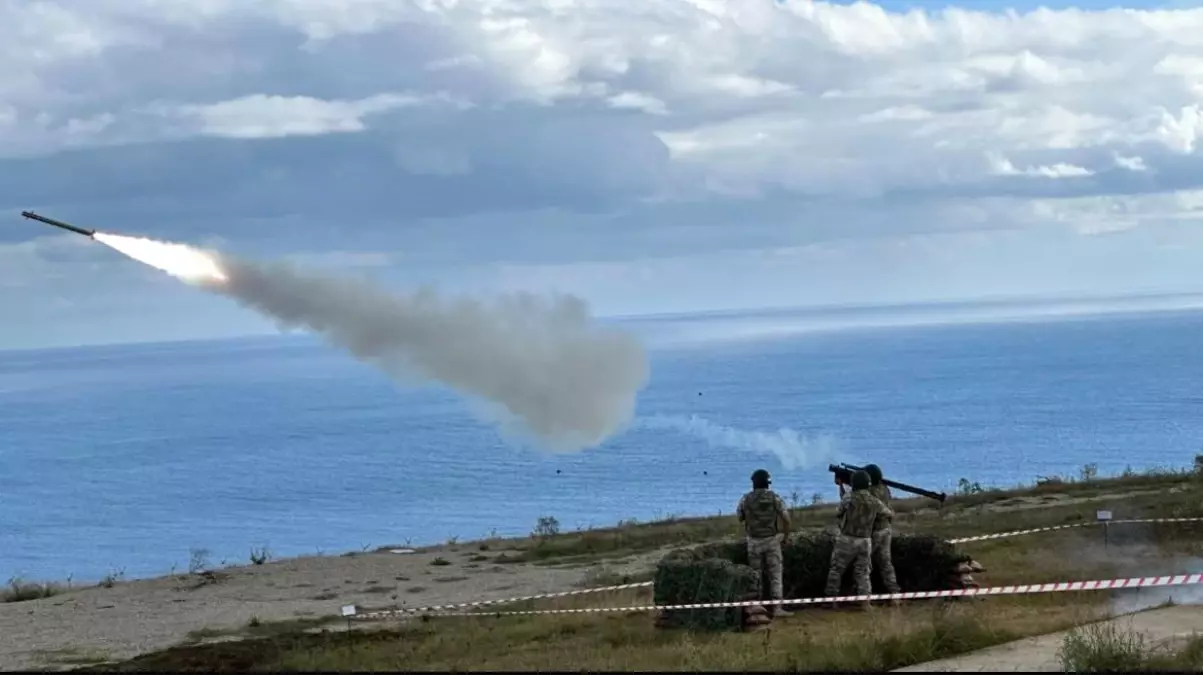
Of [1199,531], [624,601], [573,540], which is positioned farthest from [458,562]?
[1199,531]

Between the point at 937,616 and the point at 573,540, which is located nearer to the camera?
the point at 937,616

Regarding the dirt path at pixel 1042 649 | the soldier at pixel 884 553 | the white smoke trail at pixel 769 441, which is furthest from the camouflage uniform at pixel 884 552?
the white smoke trail at pixel 769 441

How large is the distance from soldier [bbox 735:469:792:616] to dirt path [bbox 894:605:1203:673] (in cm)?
422

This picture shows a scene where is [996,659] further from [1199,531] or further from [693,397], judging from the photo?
[693,397]

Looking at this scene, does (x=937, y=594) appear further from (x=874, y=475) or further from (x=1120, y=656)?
(x=1120, y=656)

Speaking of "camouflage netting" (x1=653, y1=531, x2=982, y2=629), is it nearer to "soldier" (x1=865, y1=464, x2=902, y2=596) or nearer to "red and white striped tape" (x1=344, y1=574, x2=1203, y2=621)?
"red and white striped tape" (x1=344, y1=574, x2=1203, y2=621)

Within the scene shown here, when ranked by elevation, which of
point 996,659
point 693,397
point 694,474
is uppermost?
point 693,397

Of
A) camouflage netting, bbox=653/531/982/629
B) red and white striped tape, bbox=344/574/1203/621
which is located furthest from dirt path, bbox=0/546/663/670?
camouflage netting, bbox=653/531/982/629

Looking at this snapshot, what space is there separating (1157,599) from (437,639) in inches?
348

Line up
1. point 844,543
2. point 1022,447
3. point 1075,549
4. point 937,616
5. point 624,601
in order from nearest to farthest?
point 937,616 → point 844,543 → point 624,601 → point 1075,549 → point 1022,447

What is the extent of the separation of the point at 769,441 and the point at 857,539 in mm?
32994

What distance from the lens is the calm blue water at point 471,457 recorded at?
5938 cm

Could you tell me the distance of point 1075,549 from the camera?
2284cm

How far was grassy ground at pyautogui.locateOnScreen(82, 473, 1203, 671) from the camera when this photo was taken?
1380cm
